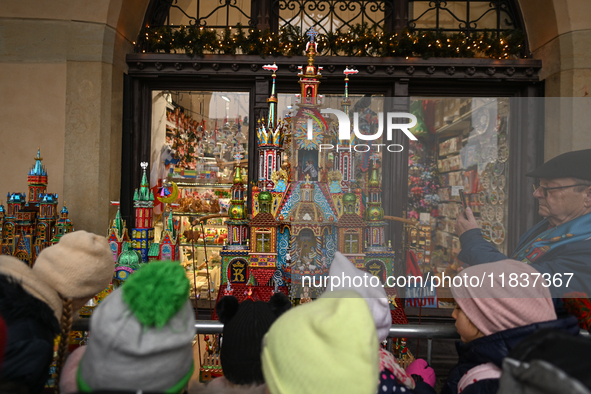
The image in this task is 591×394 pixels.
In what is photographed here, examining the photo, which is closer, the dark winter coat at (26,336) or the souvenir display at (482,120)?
the dark winter coat at (26,336)

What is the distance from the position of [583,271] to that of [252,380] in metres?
1.53

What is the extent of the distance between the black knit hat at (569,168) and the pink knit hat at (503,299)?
769 millimetres

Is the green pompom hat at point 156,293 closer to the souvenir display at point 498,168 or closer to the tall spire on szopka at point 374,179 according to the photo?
the tall spire on szopka at point 374,179

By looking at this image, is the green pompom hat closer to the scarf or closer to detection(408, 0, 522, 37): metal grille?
the scarf

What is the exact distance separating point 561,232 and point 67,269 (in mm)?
2171

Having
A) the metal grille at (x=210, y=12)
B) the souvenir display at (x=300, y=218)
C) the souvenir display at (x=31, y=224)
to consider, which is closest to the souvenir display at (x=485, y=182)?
the souvenir display at (x=300, y=218)

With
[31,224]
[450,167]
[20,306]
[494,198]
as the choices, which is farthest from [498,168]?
[31,224]

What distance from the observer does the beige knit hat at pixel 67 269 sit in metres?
1.25

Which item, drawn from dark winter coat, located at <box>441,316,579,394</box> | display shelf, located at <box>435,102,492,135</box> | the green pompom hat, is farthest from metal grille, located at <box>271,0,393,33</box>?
the green pompom hat

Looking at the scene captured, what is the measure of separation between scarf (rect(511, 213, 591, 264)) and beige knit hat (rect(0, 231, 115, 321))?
6.60 feet

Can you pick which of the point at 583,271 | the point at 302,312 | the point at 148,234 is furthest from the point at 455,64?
the point at 302,312

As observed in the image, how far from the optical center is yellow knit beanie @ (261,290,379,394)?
869 millimetres

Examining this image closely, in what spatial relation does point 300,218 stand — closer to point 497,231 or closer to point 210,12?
point 497,231

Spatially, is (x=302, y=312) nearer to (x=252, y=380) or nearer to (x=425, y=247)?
(x=252, y=380)
